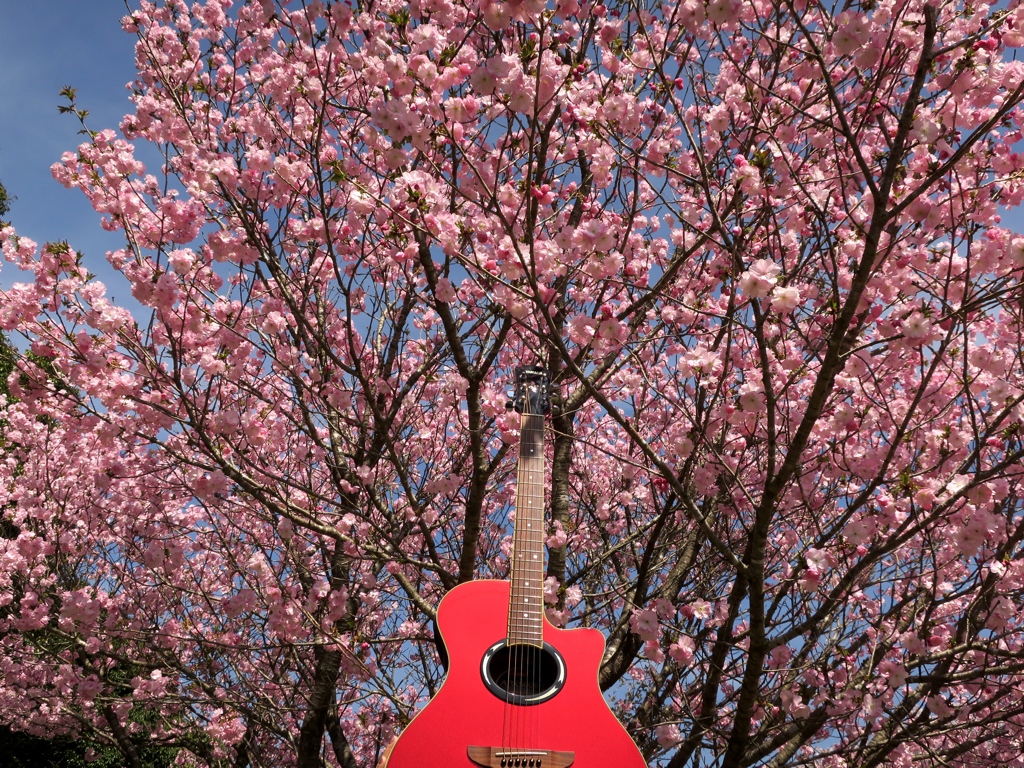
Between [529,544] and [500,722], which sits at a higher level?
[529,544]

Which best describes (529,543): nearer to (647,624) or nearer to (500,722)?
(647,624)

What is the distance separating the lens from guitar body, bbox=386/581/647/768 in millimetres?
2654

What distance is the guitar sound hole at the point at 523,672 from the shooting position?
286 cm

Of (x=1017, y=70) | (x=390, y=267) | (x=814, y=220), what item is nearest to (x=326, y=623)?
(x=390, y=267)

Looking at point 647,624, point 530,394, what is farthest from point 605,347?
point 647,624

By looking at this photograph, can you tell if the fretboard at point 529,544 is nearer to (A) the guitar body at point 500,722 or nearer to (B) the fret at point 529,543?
(B) the fret at point 529,543

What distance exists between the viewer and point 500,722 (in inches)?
108

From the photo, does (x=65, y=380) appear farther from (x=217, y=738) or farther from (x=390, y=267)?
(x=217, y=738)

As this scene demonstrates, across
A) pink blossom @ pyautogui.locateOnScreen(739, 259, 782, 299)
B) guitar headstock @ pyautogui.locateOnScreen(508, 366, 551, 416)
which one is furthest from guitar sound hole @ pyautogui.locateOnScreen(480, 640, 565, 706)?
pink blossom @ pyautogui.locateOnScreen(739, 259, 782, 299)

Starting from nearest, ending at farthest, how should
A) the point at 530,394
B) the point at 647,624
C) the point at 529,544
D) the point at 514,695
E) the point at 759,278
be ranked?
the point at 514,695 < the point at 759,278 < the point at 529,544 < the point at 647,624 < the point at 530,394

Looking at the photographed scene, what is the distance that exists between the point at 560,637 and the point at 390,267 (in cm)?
354

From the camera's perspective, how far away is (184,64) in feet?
17.9

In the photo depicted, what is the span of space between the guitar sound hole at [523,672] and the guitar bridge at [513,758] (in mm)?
186

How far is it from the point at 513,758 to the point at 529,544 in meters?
1.07
